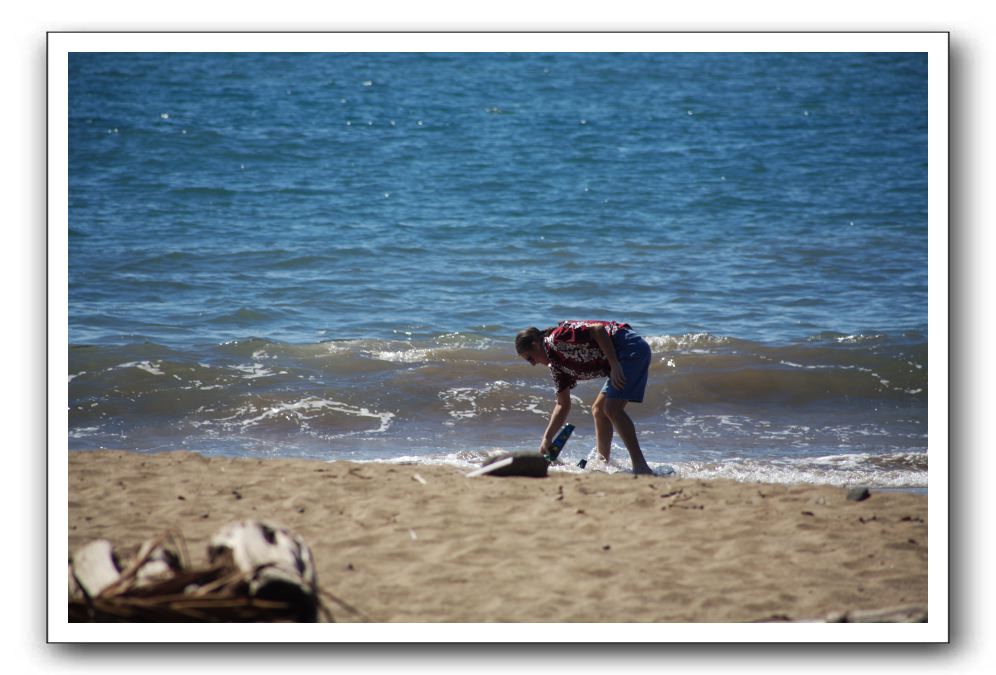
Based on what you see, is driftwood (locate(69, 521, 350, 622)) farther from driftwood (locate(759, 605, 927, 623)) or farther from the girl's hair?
the girl's hair

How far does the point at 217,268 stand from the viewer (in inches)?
502

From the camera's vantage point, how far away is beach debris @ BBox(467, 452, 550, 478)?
20.2 feet

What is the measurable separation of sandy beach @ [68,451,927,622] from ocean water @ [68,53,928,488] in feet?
4.67

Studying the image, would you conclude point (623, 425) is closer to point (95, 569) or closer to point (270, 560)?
point (270, 560)

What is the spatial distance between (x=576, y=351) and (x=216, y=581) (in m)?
3.51

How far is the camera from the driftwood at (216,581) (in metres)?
3.61

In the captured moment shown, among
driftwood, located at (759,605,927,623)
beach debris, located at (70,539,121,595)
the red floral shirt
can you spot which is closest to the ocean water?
the red floral shirt

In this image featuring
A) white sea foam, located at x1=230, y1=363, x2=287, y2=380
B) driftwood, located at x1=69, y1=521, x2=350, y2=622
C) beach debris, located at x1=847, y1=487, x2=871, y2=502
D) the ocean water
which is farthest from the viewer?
white sea foam, located at x1=230, y1=363, x2=287, y2=380

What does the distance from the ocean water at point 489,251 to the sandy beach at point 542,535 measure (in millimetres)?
1422

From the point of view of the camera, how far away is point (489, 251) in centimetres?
1370

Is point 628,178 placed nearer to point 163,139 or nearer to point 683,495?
point 163,139

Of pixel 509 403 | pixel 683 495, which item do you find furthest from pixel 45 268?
pixel 509 403

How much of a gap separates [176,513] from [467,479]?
180 centimetres

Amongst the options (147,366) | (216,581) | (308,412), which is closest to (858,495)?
(216,581)
